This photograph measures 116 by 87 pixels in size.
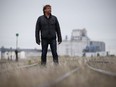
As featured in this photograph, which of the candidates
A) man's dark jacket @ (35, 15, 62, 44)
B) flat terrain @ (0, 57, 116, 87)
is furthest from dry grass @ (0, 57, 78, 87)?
man's dark jacket @ (35, 15, 62, 44)

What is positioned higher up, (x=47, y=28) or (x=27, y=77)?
(x=47, y=28)

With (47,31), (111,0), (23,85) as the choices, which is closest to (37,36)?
Result: (47,31)

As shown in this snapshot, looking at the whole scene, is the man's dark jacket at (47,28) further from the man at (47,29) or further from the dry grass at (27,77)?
the dry grass at (27,77)

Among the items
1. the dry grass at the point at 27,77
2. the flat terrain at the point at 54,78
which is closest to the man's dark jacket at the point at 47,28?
the flat terrain at the point at 54,78

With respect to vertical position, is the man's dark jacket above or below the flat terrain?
above

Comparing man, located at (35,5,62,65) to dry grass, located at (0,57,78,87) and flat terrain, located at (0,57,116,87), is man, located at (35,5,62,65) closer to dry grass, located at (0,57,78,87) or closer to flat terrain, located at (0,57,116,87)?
flat terrain, located at (0,57,116,87)

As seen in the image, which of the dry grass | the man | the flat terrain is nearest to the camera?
the flat terrain

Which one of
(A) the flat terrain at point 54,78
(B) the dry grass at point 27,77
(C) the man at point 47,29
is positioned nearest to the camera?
(A) the flat terrain at point 54,78

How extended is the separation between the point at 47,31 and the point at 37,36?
0.38m

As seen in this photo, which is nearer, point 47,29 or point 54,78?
point 54,78

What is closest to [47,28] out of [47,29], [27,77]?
[47,29]

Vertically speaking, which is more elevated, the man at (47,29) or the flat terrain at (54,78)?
the man at (47,29)

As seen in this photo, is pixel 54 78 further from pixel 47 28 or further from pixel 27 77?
pixel 47 28

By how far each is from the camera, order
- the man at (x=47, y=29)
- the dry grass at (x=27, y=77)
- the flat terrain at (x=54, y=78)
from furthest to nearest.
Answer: the man at (x=47, y=29)
the dry grass at (x=27, y=77)
the flat terrain at (x=54, y=78)
